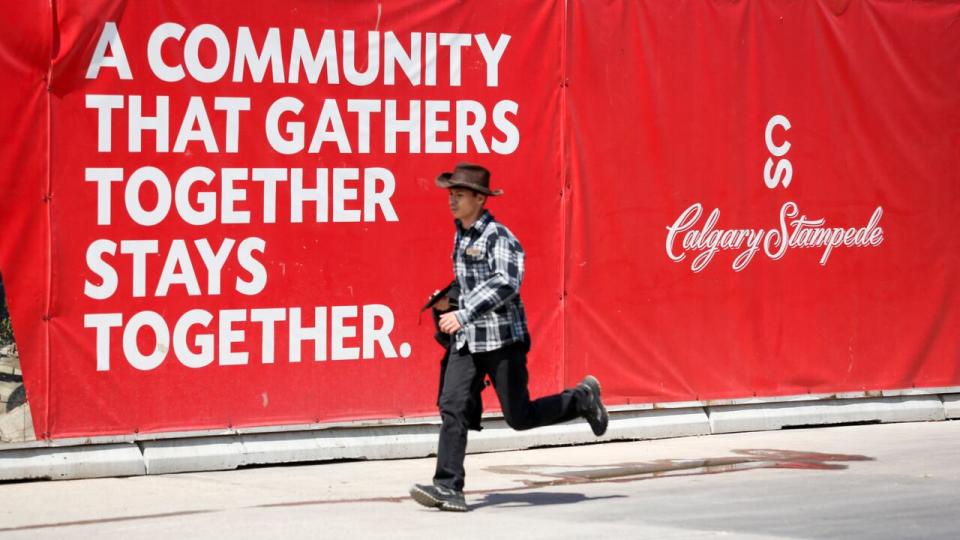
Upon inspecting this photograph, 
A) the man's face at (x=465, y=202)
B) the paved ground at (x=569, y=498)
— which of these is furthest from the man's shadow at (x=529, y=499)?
the man's face at (x=465, y=202)

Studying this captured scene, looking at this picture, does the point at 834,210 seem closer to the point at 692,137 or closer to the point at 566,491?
the point at 692,137

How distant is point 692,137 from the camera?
40.4 ft

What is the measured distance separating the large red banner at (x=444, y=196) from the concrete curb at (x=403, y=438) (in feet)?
0.40

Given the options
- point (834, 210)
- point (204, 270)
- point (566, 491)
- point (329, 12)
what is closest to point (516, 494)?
point (566, 491)

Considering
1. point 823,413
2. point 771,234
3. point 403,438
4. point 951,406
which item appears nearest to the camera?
point 403,438

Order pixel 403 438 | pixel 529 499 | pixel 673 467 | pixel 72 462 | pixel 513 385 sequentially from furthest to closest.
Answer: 1. pixel 403 438
2. pixel 673 467
3. pixel 72 462
4. pixel 529 499
5. pixel 513 385

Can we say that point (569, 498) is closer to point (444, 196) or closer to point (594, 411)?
point (594, 411)

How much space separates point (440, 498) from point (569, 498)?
94 cm

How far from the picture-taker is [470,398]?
9078mm

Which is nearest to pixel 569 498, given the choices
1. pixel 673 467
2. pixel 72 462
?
pixel 673 467

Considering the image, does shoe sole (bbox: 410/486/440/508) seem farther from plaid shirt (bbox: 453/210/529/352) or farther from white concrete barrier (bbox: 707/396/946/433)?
white concrete barrier (bbox: 707/396/946/433)

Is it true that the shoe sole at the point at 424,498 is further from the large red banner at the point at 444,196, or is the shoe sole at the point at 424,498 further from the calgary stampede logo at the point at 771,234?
the calgary stampede logo at the point at 771,234

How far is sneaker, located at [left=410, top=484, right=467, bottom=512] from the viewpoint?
8938mm

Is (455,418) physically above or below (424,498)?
above
